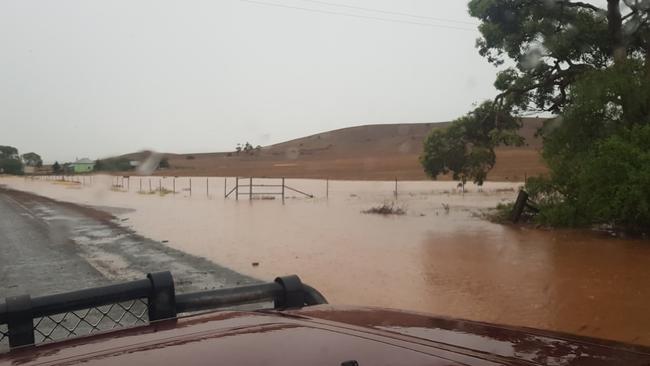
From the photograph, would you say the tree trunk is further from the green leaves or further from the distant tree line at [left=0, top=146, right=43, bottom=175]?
the distant tree line at [left=0, top=146, right=43, bottom=175]

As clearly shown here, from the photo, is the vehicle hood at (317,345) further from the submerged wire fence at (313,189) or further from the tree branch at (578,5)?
the submerged wire fence at (313,189)

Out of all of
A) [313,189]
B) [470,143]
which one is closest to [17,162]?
[313,189]

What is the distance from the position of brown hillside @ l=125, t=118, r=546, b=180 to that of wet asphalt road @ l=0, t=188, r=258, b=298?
55156 millimetres

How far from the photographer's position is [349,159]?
11381 cm

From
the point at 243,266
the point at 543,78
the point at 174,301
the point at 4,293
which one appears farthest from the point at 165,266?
the point at 543,78

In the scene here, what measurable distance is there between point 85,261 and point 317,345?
41.5ft

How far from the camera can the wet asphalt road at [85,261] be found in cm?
1084

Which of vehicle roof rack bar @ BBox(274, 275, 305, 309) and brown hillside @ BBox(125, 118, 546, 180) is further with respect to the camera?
brown hillside @ BBox(125, 118, 546, 180)

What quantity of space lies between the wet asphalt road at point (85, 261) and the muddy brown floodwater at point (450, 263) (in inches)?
37.2

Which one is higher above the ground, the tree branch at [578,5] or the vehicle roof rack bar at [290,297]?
the tree branch at [578,5]

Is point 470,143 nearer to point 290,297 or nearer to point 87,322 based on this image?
point 87,322

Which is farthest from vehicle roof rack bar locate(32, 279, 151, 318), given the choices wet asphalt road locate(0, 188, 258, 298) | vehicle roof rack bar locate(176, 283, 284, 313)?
wet asphalt road locate(0, 188, 258, 298)

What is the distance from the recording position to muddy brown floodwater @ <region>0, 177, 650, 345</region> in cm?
959

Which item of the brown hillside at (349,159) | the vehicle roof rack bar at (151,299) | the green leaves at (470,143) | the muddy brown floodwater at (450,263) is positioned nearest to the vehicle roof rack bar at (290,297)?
the vehicle roof rack bar at (151,299)
